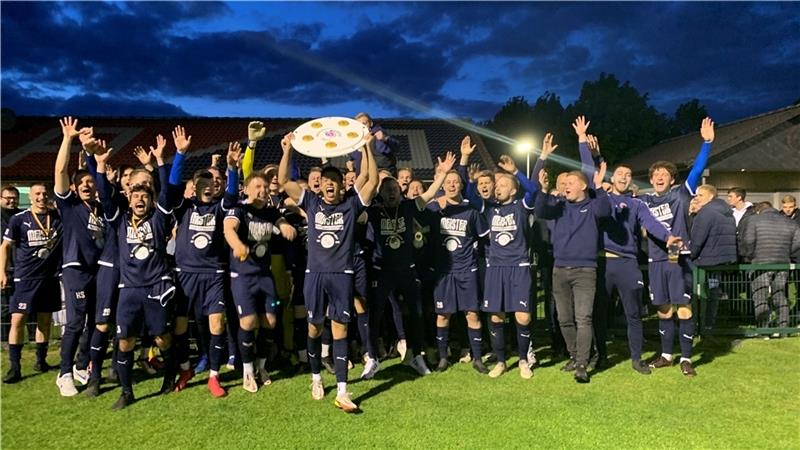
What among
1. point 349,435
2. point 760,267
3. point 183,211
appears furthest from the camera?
point 760,267

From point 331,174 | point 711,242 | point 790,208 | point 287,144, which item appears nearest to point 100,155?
point 287,144

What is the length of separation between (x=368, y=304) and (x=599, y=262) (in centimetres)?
288

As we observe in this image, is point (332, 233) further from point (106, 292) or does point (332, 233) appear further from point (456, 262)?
point (106, 292)

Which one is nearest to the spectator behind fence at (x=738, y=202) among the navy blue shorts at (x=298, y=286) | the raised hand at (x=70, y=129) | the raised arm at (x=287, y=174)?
the navy blue shorts at (x=298, y=286)

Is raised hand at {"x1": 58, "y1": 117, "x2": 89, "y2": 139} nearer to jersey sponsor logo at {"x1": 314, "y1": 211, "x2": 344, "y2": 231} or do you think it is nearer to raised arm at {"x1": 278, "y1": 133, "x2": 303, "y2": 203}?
raised arm at {"x1": 278, "y1": 133, "x2": 303, "y2": 203}

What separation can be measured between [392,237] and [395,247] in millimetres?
120

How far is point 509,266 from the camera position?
6301 millimetres

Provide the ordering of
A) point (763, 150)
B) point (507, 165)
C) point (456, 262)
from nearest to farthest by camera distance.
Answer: point (456, 262)
point (507, 165)
point (763, 150)

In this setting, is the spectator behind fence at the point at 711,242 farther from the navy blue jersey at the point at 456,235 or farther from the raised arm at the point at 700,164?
the navy blue jersey at the point at 456,235

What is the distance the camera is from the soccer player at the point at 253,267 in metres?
5.63

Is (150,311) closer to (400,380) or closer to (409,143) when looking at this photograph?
(400,380)

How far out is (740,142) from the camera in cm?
2020

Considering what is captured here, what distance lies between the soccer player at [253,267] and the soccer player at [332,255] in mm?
571

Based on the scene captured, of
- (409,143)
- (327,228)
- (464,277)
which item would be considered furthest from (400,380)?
(409,143)
